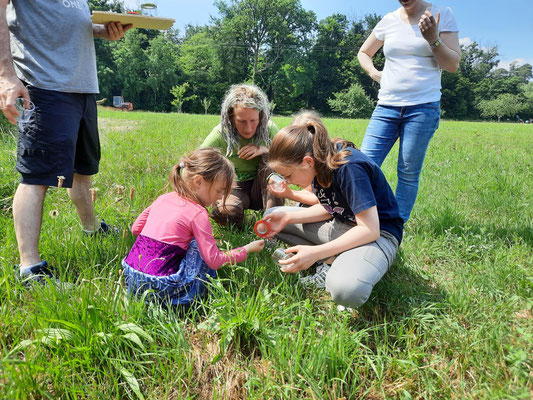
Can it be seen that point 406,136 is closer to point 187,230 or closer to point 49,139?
point 187,230

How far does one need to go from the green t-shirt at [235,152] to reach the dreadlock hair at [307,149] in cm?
123

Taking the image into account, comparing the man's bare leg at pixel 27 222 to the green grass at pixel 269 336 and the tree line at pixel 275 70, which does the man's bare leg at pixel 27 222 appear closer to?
the green grass at pixel 269 336

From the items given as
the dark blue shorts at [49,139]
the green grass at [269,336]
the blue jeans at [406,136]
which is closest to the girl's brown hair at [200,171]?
the green grass at [269,336]

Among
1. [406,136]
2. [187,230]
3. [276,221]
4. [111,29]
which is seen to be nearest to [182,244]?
[187,230]

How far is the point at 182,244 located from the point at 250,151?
1.38 metres

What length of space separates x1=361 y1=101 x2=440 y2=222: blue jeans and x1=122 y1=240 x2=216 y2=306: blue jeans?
1.79 m

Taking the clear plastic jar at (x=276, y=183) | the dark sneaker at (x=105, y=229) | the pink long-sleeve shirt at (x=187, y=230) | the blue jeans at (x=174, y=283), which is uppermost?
the clear plastic jar at (x=276, y=183)

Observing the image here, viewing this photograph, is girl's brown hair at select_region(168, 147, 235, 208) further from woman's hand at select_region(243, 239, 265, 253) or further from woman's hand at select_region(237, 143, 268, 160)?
woman's hand at select_region(237, 143, 268, 160)

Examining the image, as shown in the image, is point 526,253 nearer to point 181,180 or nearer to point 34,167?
point 181,180

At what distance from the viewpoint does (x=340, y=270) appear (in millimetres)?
1918

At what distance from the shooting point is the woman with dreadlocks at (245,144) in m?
2.97

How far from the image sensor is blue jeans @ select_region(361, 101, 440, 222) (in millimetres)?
2713

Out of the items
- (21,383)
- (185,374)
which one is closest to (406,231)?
(185,374)

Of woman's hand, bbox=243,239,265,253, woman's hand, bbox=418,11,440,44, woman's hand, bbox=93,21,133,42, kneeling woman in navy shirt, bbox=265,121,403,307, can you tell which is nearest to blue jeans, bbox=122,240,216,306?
woman's hand, bbox=243,239,265,253
